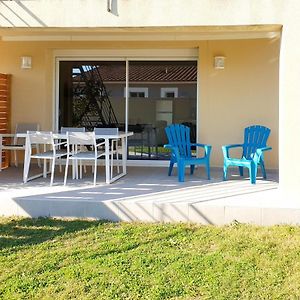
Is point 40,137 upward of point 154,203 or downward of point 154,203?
upward

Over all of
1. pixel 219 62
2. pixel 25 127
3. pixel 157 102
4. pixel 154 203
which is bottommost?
pixel 154 203

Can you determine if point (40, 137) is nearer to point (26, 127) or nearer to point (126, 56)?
point (26, 127)

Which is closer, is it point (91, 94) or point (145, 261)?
point (145, 261)

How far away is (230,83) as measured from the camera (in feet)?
30.0

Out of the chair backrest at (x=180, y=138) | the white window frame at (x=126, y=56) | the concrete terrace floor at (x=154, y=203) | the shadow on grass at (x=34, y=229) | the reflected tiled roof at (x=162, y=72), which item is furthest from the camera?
the reflected tiled roof at (x=162, y=72)

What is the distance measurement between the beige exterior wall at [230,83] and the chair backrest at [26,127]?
2.61ft

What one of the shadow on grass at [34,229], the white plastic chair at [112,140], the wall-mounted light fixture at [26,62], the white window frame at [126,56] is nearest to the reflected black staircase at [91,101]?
the white window frame at [126,56]

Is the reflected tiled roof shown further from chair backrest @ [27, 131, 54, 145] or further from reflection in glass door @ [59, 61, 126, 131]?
chair backrest @ [27, 131, 54, 145]

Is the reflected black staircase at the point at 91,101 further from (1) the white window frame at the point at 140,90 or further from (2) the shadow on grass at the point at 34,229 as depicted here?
(2) the shadow on grass at the point at 34,229

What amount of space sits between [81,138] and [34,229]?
2.13 m

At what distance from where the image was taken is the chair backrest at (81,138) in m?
6.82

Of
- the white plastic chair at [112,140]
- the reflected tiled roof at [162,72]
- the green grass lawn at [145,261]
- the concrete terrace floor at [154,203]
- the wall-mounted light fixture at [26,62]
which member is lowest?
the green grass lawn at [145,261]

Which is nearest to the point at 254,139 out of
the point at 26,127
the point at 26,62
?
the point at 26,127

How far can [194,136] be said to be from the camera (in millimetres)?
9477
